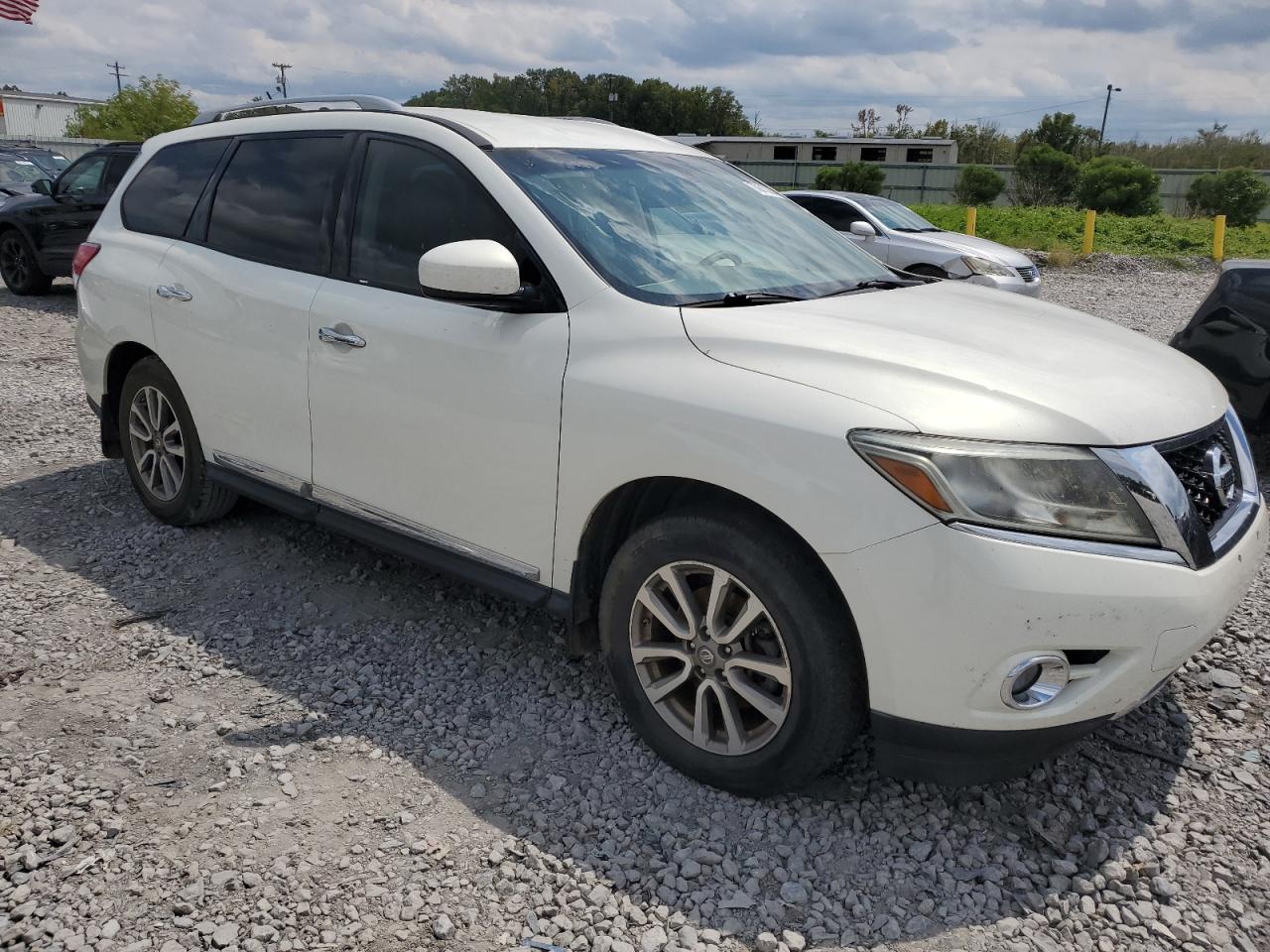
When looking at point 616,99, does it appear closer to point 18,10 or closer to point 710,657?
point 18,10

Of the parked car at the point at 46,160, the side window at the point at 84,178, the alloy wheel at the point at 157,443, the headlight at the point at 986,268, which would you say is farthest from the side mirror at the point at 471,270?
the parked car at the point at 46,160

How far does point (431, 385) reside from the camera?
11.0ft

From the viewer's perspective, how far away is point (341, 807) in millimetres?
2914

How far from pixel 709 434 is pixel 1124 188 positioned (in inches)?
1291

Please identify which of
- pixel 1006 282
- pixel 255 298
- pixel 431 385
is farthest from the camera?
pixel 1006 282

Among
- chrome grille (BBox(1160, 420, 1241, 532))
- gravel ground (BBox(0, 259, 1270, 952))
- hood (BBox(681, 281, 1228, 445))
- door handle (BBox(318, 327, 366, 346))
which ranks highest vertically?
hood (BBox(681, 281, 1228, 445))

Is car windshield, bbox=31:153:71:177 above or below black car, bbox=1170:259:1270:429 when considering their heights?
above

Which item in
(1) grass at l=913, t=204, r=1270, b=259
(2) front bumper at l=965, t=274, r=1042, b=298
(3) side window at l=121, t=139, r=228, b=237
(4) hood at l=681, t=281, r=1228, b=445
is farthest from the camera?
(1) grass at l=913, t=204, r=1270, b=259

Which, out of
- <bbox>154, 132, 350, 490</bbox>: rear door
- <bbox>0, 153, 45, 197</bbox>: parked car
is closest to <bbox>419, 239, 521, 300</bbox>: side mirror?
<bbox>154, 132, 350, 490</bbox>: rear door

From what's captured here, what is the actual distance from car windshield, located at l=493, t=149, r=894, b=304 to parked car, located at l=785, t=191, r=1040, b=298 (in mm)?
8007

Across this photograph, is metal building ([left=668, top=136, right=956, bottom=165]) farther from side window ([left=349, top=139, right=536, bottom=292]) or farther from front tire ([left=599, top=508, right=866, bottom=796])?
front tire ([left=599, top=508, right=866, bottom=796])

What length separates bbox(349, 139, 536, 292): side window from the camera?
338 centimetres

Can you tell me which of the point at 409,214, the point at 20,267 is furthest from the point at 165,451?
the point at 20,267

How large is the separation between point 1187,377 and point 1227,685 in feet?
4.17
